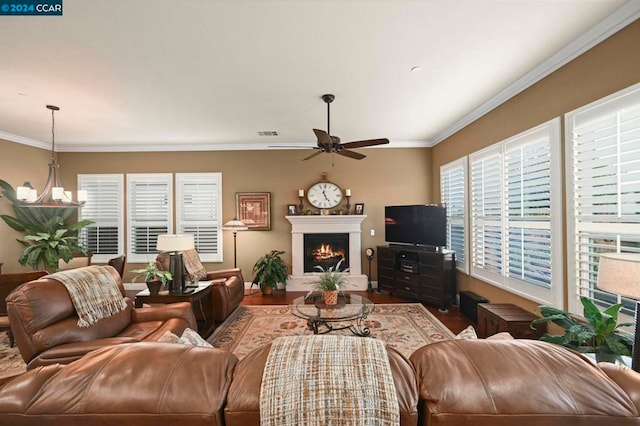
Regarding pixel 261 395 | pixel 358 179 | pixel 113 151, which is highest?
pixel 113 151

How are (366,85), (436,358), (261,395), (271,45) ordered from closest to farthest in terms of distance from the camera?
(261,395), (436,358), (271,45), (366,85)

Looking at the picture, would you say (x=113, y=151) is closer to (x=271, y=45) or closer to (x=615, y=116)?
(x=271, y=45)

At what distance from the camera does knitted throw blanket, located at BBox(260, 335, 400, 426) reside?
75cm

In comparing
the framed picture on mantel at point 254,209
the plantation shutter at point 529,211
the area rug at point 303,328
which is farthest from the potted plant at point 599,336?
the framed picture on mantel at point 254,209

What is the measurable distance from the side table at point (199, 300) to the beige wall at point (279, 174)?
1.83 meters

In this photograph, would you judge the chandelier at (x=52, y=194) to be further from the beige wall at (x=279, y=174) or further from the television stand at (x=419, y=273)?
the television stand at (x=419, y=273)

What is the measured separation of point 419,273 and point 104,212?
6.08 meters

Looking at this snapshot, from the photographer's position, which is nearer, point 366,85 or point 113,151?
point 366,85

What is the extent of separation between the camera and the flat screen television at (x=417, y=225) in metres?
4.35

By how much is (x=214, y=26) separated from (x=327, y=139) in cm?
146

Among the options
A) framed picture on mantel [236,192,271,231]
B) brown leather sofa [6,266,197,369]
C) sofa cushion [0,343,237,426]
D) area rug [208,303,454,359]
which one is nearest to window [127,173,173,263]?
framed picture on mantel [236,192,271,231]

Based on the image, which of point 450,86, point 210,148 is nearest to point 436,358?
point 450,86

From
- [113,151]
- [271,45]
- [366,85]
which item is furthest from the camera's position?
[113,151]

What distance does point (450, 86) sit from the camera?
311cm
